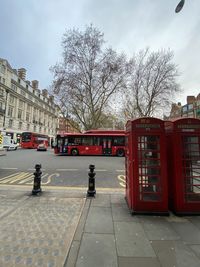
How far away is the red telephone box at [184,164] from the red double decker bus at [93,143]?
53.1 feet

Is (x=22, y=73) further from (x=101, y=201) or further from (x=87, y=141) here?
(x=101, y=201)

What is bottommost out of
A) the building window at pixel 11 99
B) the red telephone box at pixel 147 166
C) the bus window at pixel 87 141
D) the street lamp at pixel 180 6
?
the red telephone box at pixel 147 166

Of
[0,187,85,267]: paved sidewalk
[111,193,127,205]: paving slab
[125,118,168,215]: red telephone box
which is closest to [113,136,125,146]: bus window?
[111,193,127,205]: paving slab

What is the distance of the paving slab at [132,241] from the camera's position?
8.38ft

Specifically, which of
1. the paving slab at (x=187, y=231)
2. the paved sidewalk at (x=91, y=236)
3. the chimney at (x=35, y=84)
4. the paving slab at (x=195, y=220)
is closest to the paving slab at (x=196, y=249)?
the paved sidewalk at (x=91, y=236)

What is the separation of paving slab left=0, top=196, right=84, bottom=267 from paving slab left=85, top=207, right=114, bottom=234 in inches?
10.9

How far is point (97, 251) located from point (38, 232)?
3.92ft

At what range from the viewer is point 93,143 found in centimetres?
2028

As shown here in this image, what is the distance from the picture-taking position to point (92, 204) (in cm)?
460

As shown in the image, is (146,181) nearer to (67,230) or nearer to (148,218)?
(148,218)

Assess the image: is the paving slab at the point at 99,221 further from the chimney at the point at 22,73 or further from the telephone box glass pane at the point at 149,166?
the chimney at the point at 22,73

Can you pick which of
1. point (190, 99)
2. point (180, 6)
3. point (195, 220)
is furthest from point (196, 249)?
point (190, 99)

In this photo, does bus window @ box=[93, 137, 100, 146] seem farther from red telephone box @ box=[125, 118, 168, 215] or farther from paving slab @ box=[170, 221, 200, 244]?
paving slab @ box=[170, 221, 200, 244]

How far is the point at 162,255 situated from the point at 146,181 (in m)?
1.71
